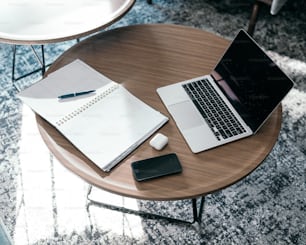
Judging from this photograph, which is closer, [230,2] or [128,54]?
[128,54]

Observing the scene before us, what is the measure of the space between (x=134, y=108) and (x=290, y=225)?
28.0 inches

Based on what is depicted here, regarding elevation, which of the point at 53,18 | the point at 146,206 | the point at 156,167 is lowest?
the point at 146,206

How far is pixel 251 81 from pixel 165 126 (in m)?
0.26

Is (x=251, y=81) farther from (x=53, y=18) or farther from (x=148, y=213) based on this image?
A: (x=53, y=18)

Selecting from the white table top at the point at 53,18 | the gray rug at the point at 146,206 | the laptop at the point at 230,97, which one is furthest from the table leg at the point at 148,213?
the white table top at the point at 53,18

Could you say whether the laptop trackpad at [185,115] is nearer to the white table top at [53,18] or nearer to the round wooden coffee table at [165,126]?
the round wooden coffee table at [165,126]

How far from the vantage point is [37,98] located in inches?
44.0

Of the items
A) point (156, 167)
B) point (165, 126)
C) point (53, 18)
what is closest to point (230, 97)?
point (165, 126)

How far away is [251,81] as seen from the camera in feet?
3.49

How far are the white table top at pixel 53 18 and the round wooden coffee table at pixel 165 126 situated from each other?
0.19 feet

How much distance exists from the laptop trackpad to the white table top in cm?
43

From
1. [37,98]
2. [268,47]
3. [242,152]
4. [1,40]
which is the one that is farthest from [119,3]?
[268,47]

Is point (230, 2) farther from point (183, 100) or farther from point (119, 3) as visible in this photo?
point (183, 100)

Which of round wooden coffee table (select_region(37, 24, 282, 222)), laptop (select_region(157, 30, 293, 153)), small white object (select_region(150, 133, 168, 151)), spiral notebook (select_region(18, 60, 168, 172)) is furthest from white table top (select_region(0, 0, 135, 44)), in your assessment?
small white object (select_region(150, 133, 168, 151))
